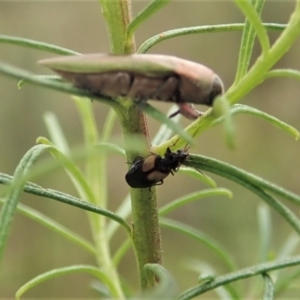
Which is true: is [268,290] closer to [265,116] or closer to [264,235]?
[265,116]

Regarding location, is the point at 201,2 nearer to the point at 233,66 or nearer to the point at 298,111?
the point at 233,66

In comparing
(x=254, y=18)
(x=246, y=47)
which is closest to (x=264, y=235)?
(x=246, y=47)

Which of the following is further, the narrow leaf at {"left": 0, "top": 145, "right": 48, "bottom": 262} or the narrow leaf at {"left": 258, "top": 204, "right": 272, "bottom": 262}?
the narrow leaf at {"left": 258, "top": 204, "right": 272, "bottom": 262}

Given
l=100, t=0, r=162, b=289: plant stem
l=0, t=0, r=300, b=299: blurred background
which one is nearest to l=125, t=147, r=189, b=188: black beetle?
l=100, t=0, r=162, b=289: plant stem

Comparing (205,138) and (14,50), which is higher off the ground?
(14,50)

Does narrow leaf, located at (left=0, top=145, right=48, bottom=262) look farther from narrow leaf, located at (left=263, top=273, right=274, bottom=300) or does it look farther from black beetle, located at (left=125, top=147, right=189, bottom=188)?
narrow leaf, located at (left=263, top=273, right=274, bottom=300)

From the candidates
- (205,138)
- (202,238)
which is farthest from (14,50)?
(202,238)
